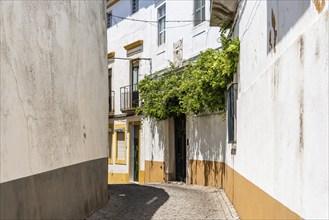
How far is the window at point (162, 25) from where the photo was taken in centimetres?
1925

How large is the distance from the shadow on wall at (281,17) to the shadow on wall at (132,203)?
5263mm

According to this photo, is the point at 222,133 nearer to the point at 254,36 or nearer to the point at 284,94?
the point at 254,36

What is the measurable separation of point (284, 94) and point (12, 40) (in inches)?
138

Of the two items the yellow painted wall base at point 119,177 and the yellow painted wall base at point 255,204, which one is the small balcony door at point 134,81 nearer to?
the yellow painted wall base at point 119,177

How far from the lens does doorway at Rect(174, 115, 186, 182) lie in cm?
1738

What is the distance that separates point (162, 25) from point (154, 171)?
5519 mm

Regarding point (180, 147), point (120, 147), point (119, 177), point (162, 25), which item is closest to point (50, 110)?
point (180, 147)

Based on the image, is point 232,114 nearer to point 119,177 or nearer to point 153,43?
point 153,43

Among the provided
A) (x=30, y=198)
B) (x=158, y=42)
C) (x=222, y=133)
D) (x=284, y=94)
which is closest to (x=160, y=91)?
(x=158, y=42)

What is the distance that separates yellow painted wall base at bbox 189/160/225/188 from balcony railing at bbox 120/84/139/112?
6.20m

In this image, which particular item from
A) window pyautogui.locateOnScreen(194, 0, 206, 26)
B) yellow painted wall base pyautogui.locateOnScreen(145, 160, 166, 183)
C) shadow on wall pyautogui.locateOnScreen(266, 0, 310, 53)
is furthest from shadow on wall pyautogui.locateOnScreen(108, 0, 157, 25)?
shadow on wall pyautogui.locateOnScreen(266, 0, 310, 53)

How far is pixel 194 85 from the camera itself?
1451 centimetres

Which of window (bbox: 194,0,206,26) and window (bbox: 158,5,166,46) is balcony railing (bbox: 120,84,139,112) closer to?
window (bbox: 158,5,166,46)

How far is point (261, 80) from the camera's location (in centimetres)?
599
